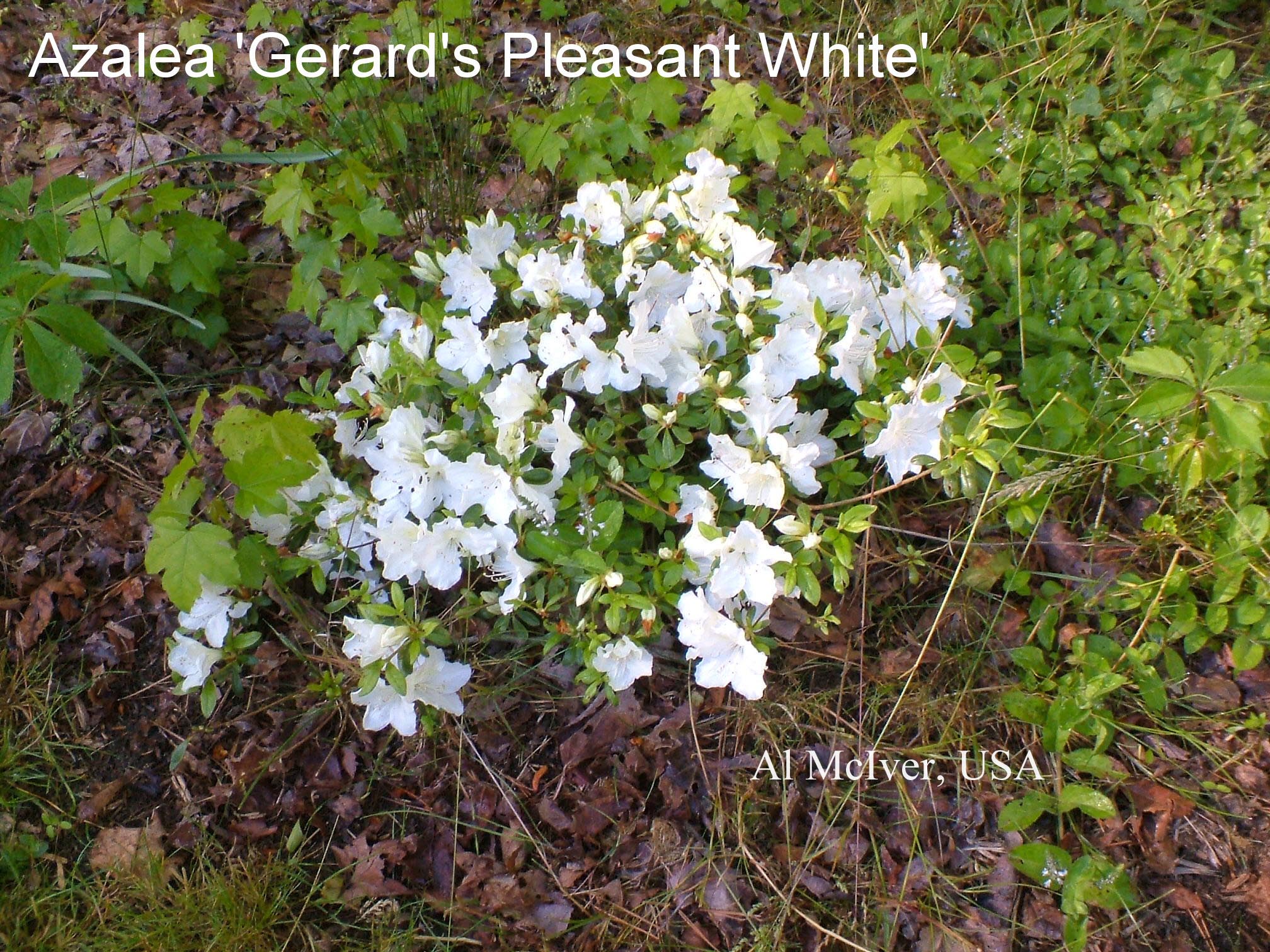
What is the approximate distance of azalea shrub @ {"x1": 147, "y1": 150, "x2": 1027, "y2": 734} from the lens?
1.90 meters

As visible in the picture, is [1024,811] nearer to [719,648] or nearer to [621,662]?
[719,648]

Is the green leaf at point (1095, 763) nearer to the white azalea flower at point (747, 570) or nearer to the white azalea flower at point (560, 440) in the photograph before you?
the white azalea flower at point (747, 570)

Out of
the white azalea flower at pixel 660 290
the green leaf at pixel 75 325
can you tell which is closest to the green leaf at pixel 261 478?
the green leaf at pixel 75 325

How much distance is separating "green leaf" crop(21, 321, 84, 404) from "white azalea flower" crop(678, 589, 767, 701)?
5.02ft

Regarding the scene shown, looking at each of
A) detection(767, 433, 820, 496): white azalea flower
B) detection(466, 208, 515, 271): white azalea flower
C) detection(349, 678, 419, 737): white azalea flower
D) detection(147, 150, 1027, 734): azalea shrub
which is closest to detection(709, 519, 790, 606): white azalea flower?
detection(147, 150, 1027, 734): azalea shrub

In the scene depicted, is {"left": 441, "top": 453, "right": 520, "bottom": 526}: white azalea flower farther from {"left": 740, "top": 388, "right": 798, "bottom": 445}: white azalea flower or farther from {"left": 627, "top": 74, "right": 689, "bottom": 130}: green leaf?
{"left": 627, "top": 74, "right": 689, "bottom": 130}: green leaf

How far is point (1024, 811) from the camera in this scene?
2004mm

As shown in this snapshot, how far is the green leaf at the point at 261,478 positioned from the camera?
1.93 m

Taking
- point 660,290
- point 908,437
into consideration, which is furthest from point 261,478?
point 908,437

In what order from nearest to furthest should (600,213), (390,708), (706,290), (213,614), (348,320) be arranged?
(390,708), (706,290), (213,614), (600,213), (348,320)

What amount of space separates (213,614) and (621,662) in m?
1.05

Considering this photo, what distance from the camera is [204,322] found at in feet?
9.29

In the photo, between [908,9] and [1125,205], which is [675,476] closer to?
[1125,205]

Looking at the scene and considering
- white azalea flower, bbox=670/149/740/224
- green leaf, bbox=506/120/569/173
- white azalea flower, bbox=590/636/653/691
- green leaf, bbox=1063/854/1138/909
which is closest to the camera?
green leaf, bbox=1063/854/1138/909
